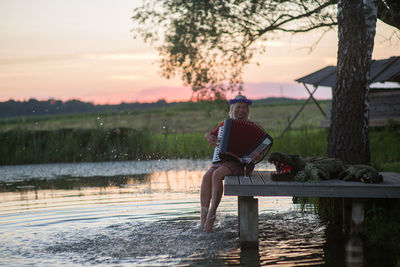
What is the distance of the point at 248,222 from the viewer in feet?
20.5

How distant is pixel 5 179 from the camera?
1410cm

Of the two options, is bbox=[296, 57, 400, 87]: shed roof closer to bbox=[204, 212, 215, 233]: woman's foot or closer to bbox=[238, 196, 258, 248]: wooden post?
bbox=[204, 212, 215, 233]: woman's foot

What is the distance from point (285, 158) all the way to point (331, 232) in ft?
4.35

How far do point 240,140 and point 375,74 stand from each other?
12.6 meters

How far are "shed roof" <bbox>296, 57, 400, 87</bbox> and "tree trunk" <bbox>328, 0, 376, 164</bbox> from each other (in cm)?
959

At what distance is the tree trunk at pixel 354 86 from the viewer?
27.6ft

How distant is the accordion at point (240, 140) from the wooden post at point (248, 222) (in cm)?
81

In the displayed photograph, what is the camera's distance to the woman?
6859mm

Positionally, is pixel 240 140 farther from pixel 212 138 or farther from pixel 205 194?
pixel 205 194

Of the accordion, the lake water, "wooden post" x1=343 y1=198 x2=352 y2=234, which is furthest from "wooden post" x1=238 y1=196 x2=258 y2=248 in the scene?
"wooden post" x1=343 y1=198 x2=352 y2=234

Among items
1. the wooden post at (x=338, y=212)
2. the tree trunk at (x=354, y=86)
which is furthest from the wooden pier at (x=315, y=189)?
the tree trunk at (x=354, y=86)

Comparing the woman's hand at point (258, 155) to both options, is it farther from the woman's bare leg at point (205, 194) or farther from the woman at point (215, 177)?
the woman's bare leg at point (205, 194)

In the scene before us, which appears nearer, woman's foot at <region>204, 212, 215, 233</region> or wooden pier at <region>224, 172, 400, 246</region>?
wooden pier at <region>224, 172, 400, 246</region>

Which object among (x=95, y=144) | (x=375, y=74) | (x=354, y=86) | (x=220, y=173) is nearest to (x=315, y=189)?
(x=220, y=173)
